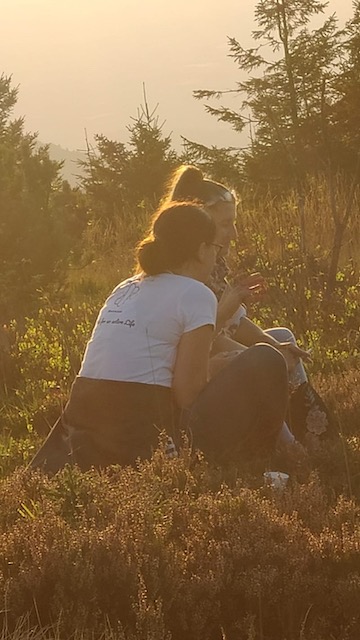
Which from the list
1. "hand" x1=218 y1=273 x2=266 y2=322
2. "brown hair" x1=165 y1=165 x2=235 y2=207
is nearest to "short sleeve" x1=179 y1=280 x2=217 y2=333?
"hand" x1=218 y1=273 x2=266 y2=322

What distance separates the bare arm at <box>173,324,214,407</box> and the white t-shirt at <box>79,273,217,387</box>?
4cm

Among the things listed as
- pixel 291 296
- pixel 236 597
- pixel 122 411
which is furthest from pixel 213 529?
pixel 291 296

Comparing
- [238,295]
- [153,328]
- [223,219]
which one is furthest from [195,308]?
[223,219]

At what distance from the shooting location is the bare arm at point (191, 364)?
4578 millimetres

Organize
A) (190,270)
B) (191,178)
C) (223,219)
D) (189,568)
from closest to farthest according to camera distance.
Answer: (189,568), (190,270), (223,219), (191,178)

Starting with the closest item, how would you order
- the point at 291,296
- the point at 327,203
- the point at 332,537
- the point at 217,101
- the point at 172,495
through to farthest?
the point at 332,537, the point at 172,495, the point at 291,296, the point at 327,203, the point at 217,101

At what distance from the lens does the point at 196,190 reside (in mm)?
5598

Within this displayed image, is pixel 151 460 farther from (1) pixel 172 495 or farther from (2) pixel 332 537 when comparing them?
(2) pixel 332 537

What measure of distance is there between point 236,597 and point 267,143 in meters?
22.7

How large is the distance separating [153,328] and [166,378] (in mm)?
266

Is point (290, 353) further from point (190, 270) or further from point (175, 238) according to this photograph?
point (175, 238)

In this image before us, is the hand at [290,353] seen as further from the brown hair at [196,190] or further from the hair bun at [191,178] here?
the hair bun at [191,178]

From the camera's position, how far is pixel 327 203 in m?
12.0

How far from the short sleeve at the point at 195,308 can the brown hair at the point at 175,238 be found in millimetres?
222
